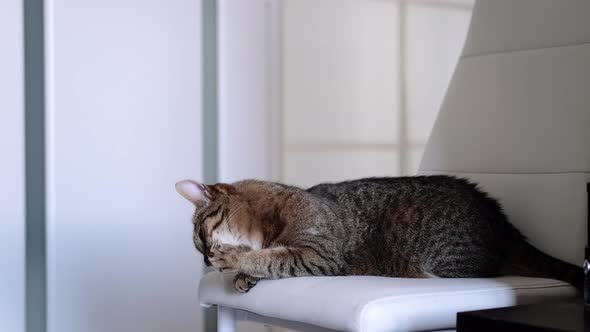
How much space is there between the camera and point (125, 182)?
8.57ft

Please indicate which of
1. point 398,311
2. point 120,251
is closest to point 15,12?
point 120,251

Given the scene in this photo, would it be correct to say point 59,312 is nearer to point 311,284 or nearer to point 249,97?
point 249,97

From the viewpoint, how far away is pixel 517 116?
77.5 inches

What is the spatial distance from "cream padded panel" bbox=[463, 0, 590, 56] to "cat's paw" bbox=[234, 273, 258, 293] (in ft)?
2.83

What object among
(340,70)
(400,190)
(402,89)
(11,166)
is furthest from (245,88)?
(400,190)

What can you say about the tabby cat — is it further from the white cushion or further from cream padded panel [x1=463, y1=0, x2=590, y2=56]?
cream padded panel [x1=463, y1=0, x2=590, y2=56]

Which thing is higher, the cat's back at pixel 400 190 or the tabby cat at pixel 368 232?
the cat's back at pixel 400 190

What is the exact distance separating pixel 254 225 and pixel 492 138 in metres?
0.63

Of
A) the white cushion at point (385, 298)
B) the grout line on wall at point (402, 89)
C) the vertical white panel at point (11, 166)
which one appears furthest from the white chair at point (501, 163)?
the grout line on wall at point (402, 89)

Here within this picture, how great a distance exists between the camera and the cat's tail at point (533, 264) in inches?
67.5

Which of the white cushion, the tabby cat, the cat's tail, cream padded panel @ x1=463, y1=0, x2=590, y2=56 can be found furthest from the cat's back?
cream padded panel @ x1=463, y1=0, x2=590, y2=56

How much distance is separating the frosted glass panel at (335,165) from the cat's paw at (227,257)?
4.45 feet

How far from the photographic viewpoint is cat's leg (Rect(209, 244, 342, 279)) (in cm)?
162

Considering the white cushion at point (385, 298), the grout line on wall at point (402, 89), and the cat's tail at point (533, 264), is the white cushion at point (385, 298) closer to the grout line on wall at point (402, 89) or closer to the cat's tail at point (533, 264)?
the cat's tail at point (533, 264)
